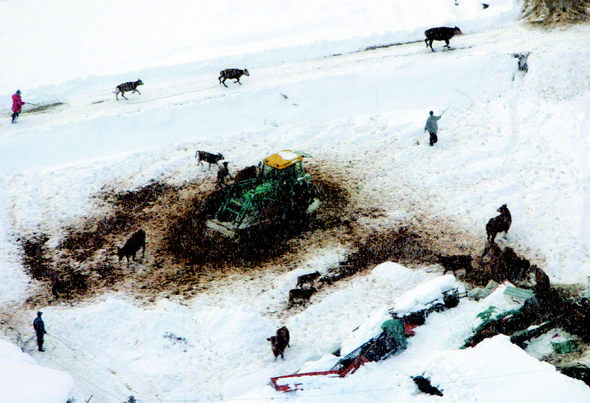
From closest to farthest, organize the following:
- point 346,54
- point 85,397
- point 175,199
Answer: point 85,397 → point 175,199 → point 346,54

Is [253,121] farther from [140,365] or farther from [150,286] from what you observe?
[140,365]

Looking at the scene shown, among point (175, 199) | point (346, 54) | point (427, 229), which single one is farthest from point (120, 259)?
point (346, 54)

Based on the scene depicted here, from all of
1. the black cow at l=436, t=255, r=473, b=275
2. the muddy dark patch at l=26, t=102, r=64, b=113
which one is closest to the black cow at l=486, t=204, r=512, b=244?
the black cow at l=436, t=255, r=473, b=275

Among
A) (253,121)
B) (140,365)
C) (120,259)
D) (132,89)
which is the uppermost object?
(132,89)

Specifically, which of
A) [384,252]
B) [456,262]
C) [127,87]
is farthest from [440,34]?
[456,262]

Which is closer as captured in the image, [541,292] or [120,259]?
[541,292]

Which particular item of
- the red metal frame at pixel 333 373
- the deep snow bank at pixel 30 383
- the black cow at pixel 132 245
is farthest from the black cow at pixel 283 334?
the black cow at pixel 132 245
